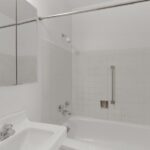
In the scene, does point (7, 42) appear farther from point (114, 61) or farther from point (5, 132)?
point (114, 61)

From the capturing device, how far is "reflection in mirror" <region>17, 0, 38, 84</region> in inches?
51.5

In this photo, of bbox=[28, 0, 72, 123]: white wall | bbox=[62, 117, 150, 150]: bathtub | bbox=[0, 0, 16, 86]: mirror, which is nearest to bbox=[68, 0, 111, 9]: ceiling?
bbox=[28, 0, 72, 123]: white wall

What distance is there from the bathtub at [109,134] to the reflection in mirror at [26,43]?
43.4 inches

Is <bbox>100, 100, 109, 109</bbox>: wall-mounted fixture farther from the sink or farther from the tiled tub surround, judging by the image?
the sink

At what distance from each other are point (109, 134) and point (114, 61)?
43.6 inches

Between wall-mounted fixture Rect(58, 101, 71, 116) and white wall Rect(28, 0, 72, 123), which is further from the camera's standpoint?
wall-mounted fixture Rect(58, 101, 71, 116)

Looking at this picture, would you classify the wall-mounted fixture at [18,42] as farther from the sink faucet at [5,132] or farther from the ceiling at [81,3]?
the ceiling at [81,3]

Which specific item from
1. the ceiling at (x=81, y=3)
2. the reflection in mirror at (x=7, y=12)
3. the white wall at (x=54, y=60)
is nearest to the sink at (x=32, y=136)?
the white wall at (x=54, y=60)

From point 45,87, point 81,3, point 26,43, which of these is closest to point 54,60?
point 45,87

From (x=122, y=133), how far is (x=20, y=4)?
207cm

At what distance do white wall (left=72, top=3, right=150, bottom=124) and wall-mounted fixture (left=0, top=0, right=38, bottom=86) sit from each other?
112 centimetres

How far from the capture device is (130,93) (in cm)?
221

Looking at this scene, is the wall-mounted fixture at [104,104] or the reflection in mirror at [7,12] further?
the wall-mounted fixture at [104,104]

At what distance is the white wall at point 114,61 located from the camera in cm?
216
